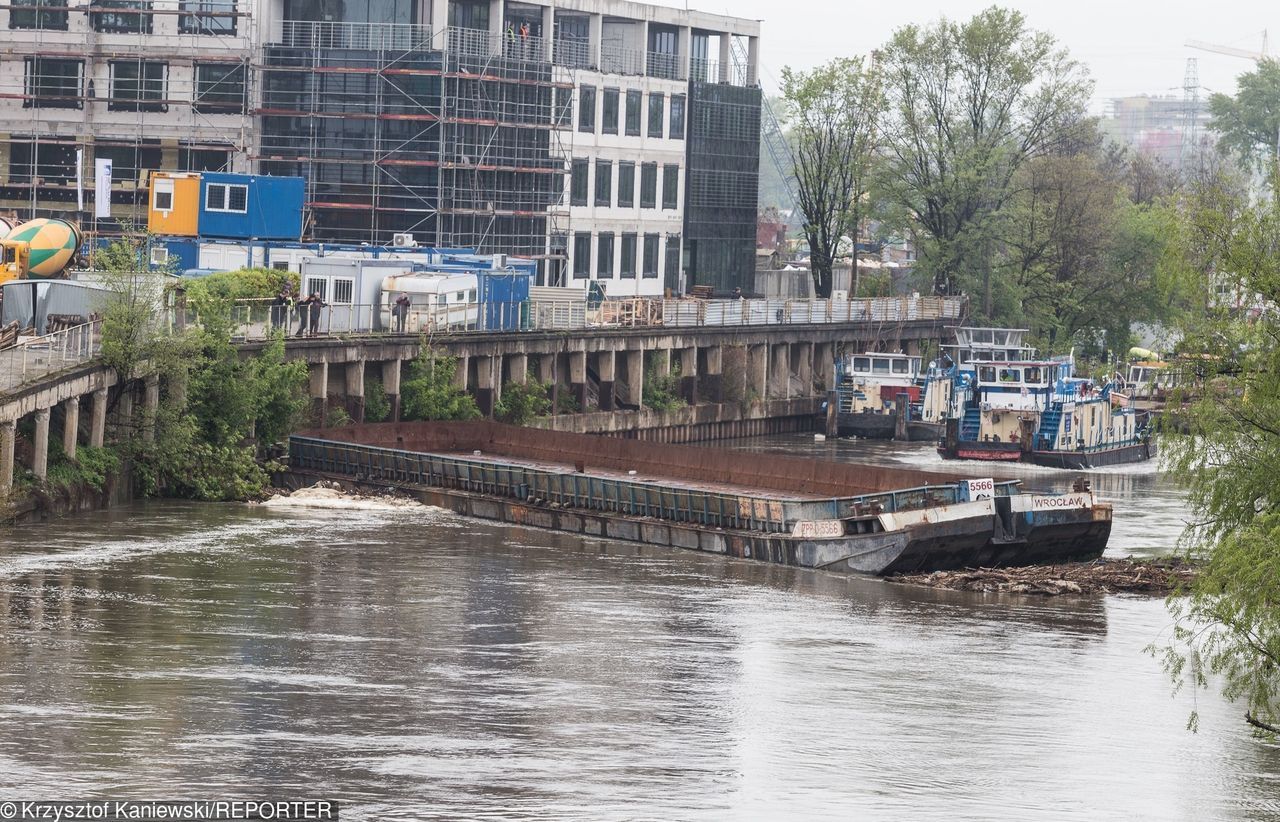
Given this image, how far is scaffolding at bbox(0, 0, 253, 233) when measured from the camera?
94062mm

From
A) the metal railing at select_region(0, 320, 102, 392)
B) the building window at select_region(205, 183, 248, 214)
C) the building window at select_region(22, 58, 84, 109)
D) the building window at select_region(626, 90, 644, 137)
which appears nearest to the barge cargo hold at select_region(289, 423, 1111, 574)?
the metal railing at select_region(0, 320, 102, 392)

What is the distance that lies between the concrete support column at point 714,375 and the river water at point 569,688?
137ft

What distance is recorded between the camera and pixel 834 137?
382ft

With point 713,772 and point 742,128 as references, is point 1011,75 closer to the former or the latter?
point 742,128

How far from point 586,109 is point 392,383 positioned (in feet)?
122

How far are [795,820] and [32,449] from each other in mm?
29181

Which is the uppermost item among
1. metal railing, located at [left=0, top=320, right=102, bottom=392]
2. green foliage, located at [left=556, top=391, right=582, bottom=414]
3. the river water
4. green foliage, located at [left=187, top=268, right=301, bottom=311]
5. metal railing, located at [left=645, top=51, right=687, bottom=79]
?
metal railing, located at [left=645, top=51, right=687, bottom=79]

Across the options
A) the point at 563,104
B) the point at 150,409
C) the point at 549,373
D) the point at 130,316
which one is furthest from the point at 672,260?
the point at 130,316

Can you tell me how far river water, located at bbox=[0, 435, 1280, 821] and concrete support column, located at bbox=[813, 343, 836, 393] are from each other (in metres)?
51.5

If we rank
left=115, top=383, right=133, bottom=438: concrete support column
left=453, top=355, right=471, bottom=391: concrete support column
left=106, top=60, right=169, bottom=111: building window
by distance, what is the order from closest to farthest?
1. left=115, top=383, right=133, bottom=438: concrete support column
2. left=453, top=355, right=471, bottom=391: concrete support column
3. left=106, top=60, right=169, bottom=111: building window

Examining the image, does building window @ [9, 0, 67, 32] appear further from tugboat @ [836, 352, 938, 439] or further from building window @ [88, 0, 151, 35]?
tugboat @ [836, 352, 938, 439]

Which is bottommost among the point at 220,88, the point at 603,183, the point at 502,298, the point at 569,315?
the point at 569,315

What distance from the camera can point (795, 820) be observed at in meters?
28.9

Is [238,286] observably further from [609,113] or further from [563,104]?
[609,113]
